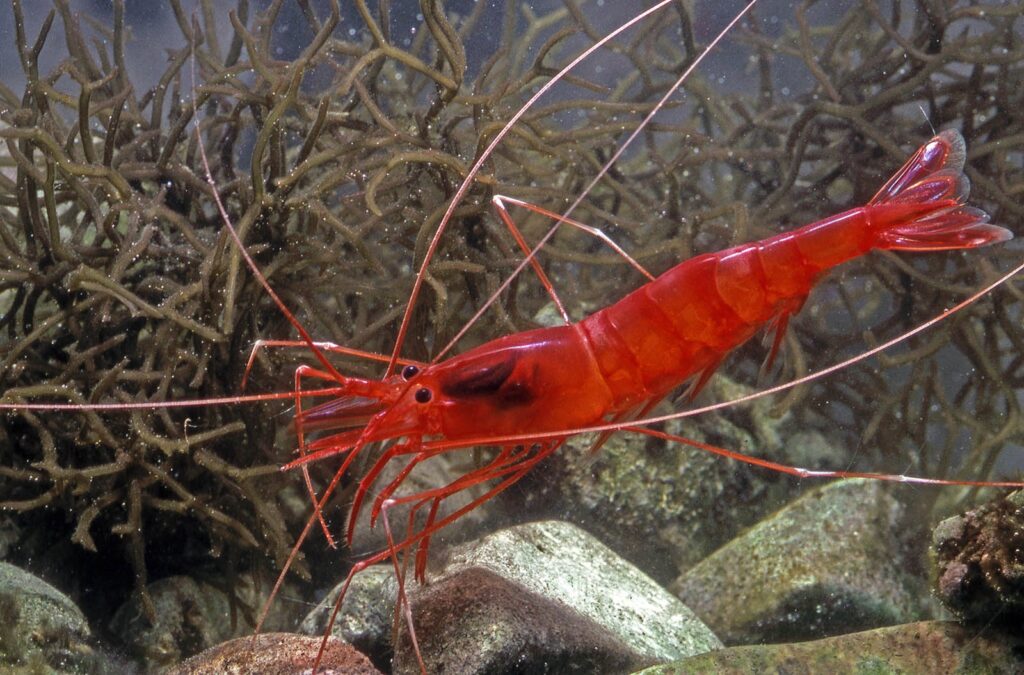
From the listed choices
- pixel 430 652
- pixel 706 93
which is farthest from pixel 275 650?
pixel 706 93

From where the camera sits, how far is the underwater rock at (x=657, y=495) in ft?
13.5

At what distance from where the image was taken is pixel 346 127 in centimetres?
357

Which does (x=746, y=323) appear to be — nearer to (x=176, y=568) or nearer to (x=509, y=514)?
(x=509, y=514)

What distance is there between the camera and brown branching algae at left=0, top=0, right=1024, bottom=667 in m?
3.20

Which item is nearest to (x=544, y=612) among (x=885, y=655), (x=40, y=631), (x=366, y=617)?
(x=366, y=617)

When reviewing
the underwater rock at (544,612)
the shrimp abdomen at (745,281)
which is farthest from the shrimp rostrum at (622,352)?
the underwater rock at (544,612)

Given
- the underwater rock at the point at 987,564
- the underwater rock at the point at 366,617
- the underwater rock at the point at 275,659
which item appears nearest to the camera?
the underwater rock at the point at 987,564

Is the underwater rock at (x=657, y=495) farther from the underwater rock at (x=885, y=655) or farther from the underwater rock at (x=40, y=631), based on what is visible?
the underwater rock at (x=40, y=631)

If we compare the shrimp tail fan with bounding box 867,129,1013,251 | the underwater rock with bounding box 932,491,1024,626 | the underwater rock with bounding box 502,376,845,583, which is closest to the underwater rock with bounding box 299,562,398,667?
the underwater rock with bounding box 502,376,845,583

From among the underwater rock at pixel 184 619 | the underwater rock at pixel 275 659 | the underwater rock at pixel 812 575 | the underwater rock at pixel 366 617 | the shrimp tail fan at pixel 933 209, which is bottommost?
the underwater rock at pixel 812 575

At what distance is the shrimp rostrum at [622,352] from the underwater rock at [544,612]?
23cm

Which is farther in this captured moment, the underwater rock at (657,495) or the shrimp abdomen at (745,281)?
the underwater rock at (657,495)

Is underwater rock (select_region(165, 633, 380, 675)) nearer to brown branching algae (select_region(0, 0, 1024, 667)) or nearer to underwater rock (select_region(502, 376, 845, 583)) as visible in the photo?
brown branching algae (select_region(0, 0, 1024, 667))

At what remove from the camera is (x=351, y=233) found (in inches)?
Result: 129
